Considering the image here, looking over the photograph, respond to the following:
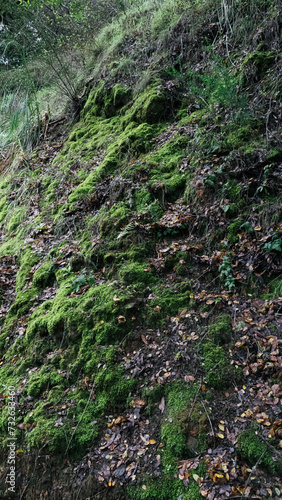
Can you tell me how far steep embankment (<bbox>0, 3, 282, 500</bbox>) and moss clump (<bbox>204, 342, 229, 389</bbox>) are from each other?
0.01 metres

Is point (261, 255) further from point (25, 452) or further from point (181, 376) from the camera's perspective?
point (25, 452)

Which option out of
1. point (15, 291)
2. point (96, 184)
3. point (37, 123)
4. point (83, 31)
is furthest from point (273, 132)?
point (83, 31)

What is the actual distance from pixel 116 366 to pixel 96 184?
3.09 metres

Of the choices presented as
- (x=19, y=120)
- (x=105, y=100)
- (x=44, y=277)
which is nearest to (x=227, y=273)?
(x=44, y=277)

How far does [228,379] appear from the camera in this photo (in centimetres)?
266

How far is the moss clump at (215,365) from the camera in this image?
2.67m

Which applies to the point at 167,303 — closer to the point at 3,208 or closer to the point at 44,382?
the point at 44,382

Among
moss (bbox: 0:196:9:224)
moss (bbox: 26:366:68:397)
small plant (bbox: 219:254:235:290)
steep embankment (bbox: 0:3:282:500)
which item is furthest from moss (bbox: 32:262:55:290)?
moss (bbox: 0:196:9:224)

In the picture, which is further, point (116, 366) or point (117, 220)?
point (117, 220)

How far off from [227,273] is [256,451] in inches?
62.1

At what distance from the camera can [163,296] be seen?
345 centimetres

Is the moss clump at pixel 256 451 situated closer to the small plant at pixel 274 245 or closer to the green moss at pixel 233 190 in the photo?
the small plant at pixel 274 245

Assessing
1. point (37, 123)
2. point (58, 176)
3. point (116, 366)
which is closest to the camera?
point (116, 366)

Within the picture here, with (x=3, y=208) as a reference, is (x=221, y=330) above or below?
below
